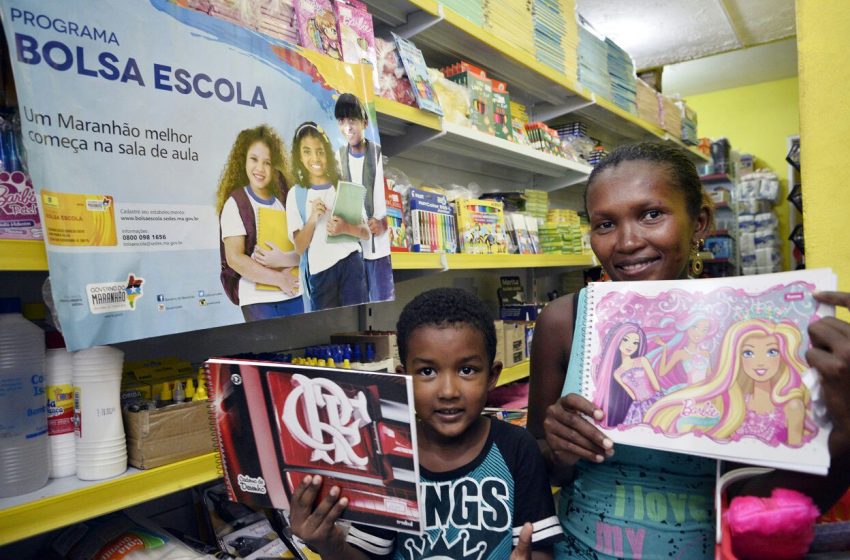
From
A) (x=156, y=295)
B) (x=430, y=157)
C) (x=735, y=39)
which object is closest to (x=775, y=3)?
(x=735, y=39)

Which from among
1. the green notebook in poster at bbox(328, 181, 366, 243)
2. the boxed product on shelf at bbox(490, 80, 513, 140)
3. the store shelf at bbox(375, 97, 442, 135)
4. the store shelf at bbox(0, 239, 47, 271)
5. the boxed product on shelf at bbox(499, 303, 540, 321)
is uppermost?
the boxed product on shelf at bbox(490, 80, 513, 140)

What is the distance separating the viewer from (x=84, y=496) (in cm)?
100

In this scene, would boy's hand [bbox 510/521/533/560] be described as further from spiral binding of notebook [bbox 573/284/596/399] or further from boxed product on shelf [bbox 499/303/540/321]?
boxed product on shelf [bbox 499/303/540/321]

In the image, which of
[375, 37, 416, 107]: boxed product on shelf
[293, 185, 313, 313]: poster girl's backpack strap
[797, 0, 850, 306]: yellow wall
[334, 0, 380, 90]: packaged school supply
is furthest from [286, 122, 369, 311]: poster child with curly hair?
[797, 0, 850, 306]: yellow wall

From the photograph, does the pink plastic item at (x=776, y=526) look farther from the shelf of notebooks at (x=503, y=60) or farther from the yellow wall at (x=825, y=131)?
the shelf of notebooks at (x=503, y=60)

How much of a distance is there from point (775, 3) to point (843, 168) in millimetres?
3837

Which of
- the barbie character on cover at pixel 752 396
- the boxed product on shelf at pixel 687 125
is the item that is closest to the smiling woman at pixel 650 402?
the barbie character on cover at pixel 752 396

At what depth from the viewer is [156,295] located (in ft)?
3.56

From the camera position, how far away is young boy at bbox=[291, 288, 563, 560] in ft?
3.24

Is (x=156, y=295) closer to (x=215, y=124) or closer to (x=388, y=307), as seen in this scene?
(x=215, y=124)

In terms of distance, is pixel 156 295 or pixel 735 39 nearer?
pixel 156 295

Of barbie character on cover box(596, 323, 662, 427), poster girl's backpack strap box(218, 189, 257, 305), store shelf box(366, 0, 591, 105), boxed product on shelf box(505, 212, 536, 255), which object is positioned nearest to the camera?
barbie character on cover box(596, 323, 662, 427)

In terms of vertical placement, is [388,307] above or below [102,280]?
below

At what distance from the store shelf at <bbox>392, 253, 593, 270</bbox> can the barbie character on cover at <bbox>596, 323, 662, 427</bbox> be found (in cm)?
96
